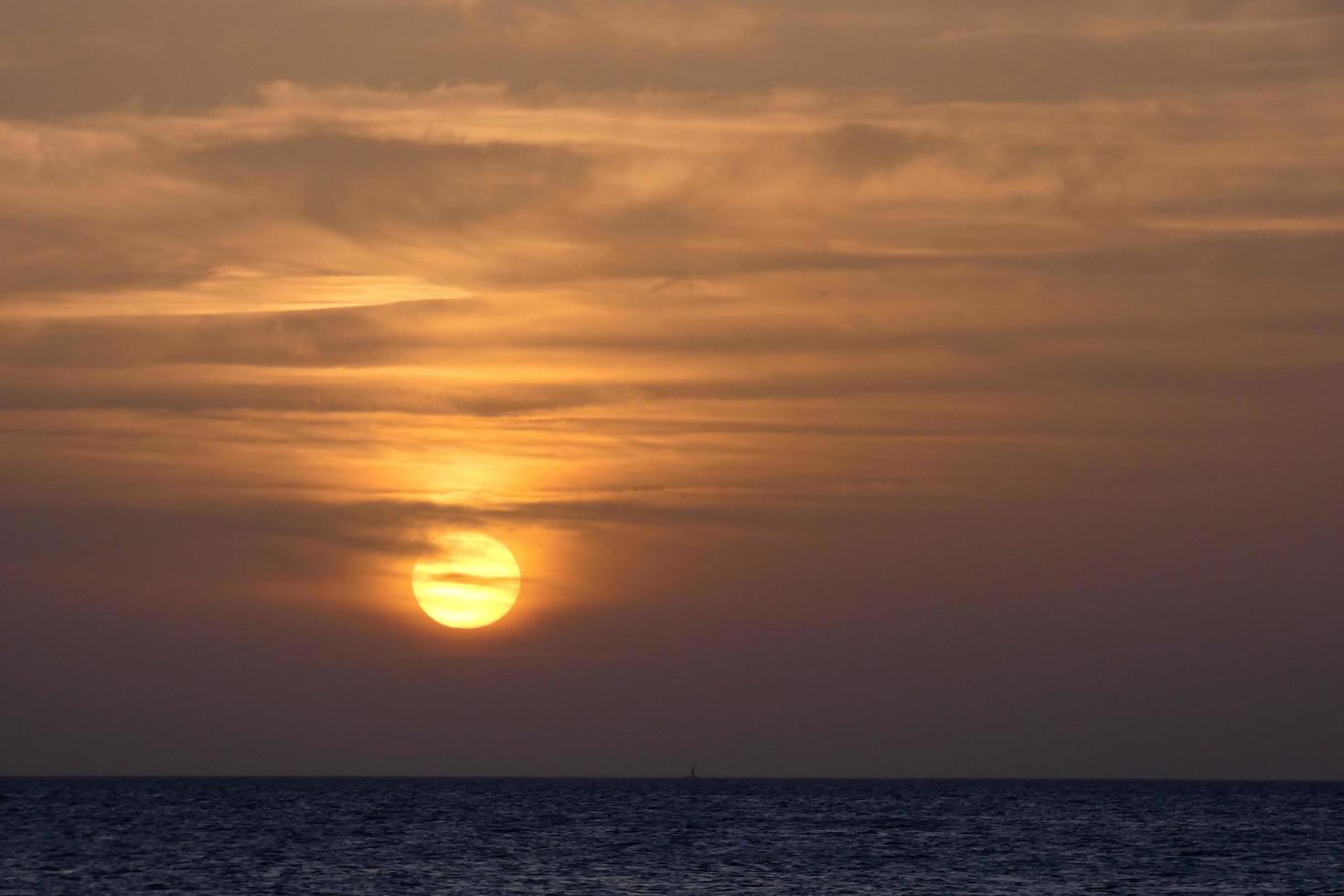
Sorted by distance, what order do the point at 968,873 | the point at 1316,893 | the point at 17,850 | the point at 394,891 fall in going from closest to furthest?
the point at 394,891, the point at 1316,893, the point at 968,873, the point at 17,850

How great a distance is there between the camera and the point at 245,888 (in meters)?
94.8

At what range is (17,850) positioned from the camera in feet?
407

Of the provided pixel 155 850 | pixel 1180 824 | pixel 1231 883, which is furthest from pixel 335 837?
pixel 1180 824

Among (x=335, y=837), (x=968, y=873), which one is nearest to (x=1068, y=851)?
(x=968, y=873)

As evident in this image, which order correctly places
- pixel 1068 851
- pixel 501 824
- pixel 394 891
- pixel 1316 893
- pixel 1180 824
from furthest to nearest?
pixel 1180 824, pixel 501 824, pixel 1068 851, pixel 1316 893, pixel 394 891

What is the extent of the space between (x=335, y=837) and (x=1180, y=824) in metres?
85.5

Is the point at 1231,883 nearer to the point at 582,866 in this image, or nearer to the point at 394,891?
the point at 582,866

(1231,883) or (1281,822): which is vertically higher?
(1281,822)

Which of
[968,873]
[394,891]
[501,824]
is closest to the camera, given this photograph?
[394,891]

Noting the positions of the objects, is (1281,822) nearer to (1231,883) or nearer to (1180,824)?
(1180,824)

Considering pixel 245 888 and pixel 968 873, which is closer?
pixel 245 888

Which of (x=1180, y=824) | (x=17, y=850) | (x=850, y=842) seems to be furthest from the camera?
(x=1180, y=824)

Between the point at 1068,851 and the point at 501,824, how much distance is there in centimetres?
5515

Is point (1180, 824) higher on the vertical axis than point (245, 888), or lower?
higher
